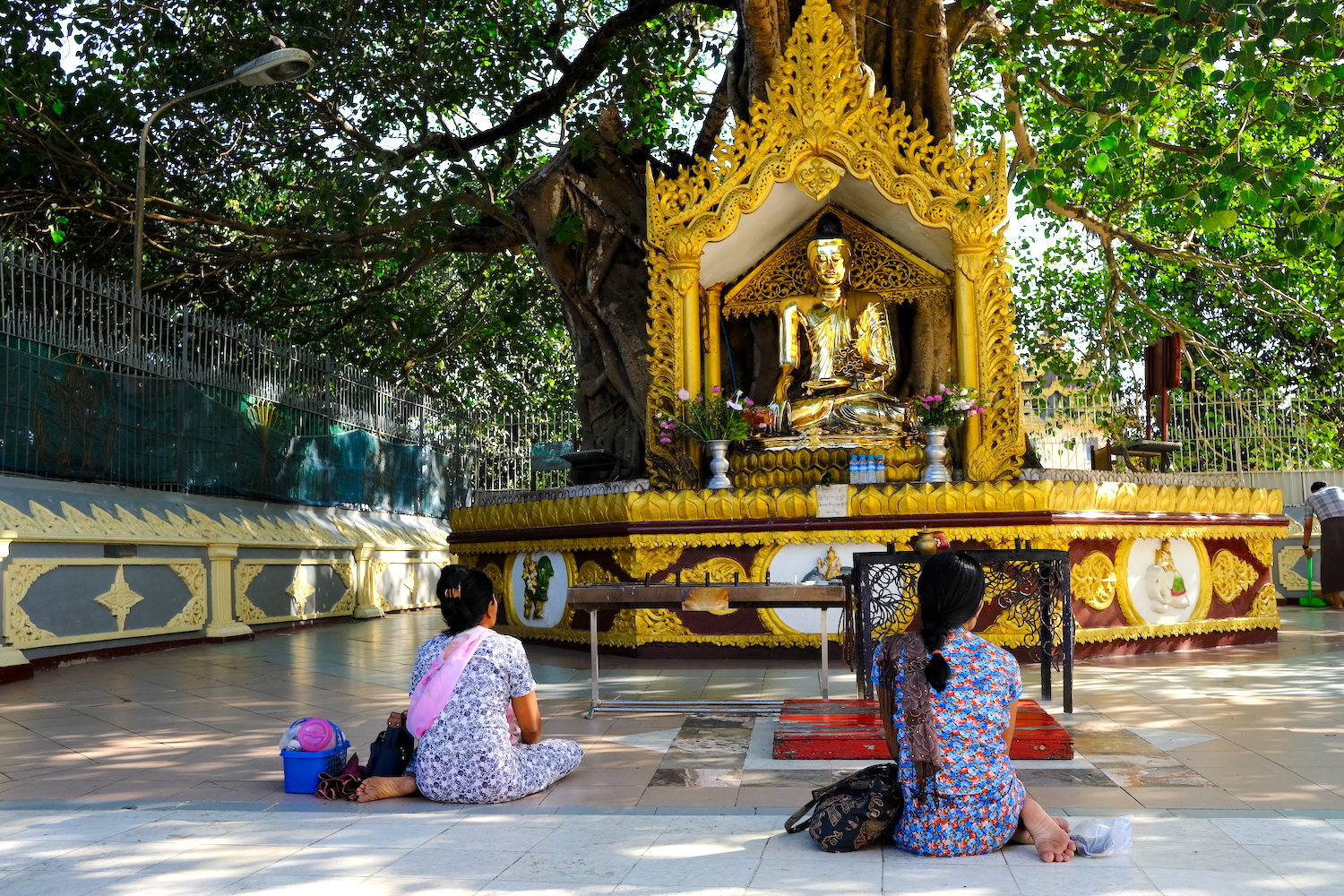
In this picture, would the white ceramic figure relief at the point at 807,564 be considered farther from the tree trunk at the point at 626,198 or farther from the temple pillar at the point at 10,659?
the temple pillar at the point at 10,659

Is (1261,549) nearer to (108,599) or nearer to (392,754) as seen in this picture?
(392,754)

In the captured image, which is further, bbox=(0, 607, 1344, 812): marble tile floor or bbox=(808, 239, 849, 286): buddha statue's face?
bbox=(808, 239, 849, 286): buddha statue's face

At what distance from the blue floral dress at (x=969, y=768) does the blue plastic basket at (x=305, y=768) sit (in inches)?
88.3

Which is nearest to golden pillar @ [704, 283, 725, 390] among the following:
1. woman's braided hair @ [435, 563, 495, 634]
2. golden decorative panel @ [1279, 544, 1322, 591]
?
woman's braided hair @ [435, 563, 495, 634]

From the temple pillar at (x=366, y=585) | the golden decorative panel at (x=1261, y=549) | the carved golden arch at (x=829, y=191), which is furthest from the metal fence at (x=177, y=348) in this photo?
the golden decorative panel at (x=1261, y=549)

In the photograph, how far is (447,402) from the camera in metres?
20.0

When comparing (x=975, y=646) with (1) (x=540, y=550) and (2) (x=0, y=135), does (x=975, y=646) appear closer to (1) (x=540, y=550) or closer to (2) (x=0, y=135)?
(1) (x=540, y=550)

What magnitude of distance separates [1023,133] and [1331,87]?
4.07 meters

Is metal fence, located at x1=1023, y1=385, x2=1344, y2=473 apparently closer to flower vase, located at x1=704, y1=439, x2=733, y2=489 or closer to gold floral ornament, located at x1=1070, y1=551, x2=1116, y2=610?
gold floral ornament, located at x1=1070, y1=551, x2=1116, y2=610

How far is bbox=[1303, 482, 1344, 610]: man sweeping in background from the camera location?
11.8 m

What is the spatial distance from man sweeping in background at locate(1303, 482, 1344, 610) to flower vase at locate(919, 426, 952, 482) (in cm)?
509

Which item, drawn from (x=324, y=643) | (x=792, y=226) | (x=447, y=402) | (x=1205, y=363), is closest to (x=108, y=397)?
(x=324, y=643)

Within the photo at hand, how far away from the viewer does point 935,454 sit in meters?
9.23

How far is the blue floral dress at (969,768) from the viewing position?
3.42m
